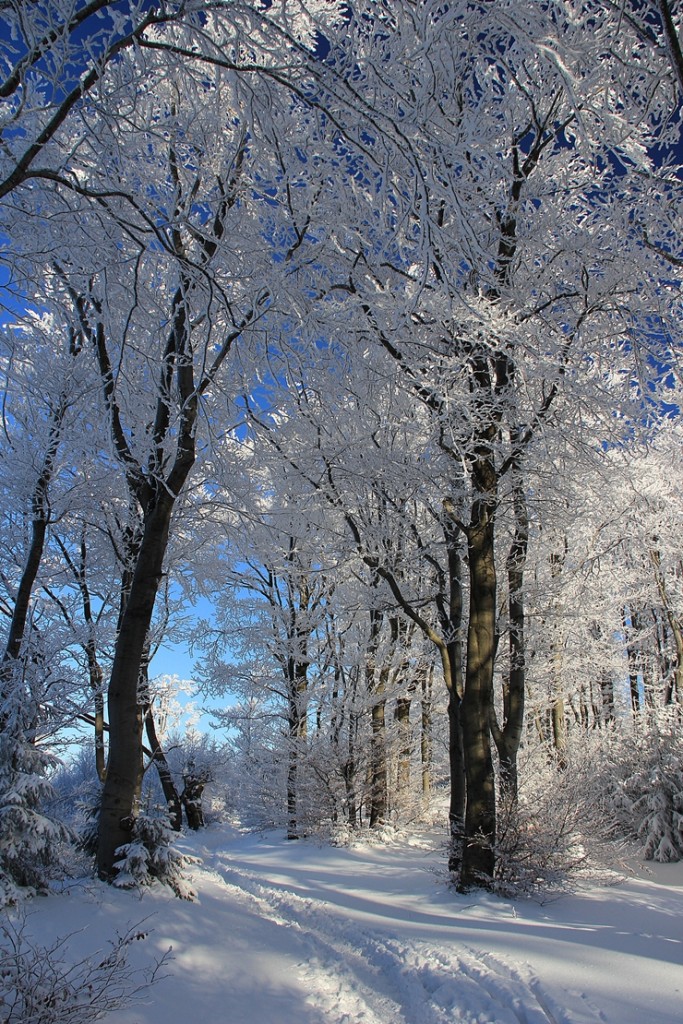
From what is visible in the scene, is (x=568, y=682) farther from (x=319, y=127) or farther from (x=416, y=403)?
(x=319, y=127)

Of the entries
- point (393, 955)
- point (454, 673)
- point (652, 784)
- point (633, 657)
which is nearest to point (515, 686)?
point (454, 673)

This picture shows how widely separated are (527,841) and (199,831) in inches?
538

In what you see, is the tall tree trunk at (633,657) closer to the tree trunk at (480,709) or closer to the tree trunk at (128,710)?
the tree trunk at (480,709)

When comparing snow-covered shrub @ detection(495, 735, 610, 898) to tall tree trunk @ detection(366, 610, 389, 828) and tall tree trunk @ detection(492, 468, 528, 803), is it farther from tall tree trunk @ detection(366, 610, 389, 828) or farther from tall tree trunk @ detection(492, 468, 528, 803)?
tall tree trunk @ detection(366, 610, 389, 828)

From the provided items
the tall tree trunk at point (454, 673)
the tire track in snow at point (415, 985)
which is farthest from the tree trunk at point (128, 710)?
the tall tree trunk at point (454, 673)

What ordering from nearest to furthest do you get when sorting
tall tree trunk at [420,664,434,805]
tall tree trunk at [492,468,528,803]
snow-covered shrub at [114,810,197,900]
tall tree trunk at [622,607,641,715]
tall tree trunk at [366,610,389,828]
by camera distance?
snow-covered shrub at [114,810,197,900] < tall tree trunk at [492,468,528,803] < tall tree trunk at [366,610,389,828] < tall tree trunk at [420,664,434,805] < tall tree trunk at [622,607,641,715]

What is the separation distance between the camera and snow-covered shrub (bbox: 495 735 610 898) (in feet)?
23.5

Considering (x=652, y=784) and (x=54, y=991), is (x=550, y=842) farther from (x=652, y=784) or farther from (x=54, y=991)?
(x=54, y=991)

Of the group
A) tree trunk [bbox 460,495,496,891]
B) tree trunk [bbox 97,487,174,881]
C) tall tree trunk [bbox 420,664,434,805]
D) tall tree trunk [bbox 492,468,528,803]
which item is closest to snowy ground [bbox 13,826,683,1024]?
tree trunk [bbox 460,495,496,891]

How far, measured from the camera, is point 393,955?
4887mm

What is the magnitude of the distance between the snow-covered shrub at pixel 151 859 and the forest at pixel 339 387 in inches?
1.2

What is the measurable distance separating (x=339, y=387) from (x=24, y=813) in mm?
4560

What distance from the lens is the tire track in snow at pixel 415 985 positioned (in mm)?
3697

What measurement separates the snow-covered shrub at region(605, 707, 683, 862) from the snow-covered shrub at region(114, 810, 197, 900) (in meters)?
8.29
